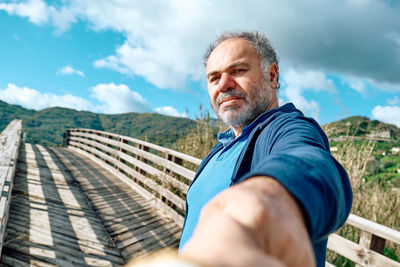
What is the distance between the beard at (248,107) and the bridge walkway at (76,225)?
232cm

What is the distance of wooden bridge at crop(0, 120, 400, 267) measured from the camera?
2.02 meters

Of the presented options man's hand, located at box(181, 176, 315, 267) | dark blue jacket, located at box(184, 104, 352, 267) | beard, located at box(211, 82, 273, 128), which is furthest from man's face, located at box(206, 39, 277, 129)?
man's hand, located at box(181, 176, 315, 267)

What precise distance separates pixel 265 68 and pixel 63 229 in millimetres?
3283

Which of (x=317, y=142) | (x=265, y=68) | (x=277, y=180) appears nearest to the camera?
(x=277, y=180)

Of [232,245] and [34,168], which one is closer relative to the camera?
[232,245]

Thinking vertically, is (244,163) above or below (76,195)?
above

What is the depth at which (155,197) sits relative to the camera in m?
4.67

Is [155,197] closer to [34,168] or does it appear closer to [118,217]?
[118,217]

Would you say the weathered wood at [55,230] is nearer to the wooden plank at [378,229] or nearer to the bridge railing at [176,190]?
the bridge railing at [176,190]

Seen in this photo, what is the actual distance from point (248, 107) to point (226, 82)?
24cm

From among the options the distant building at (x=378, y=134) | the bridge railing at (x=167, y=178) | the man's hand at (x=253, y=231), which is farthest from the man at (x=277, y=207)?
the distant building at (x=378, y=134)

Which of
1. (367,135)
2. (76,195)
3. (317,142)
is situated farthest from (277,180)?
(76,195)

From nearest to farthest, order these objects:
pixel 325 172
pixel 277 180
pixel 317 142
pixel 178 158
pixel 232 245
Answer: pixel 232 245
pixel 277 180
pixel 325 172
pixel 317 142
pixel 178 158

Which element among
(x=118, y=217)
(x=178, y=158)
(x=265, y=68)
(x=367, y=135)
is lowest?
(x=118, y=217)
